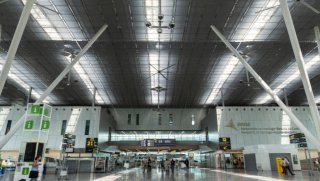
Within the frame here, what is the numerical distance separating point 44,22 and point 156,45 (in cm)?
1074

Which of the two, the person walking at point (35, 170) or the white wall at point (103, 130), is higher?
the white wall at point (103, 130)

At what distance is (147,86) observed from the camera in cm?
4134

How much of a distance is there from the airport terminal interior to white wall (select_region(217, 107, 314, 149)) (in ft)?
0.56

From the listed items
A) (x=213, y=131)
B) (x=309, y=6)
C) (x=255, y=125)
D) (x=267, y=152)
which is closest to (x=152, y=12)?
(x=309, y=6)

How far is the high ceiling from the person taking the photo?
68.9 ft

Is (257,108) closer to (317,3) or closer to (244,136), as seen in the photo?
(244,136)

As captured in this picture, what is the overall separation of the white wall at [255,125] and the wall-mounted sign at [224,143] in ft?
2.89

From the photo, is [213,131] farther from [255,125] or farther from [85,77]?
[85,77]

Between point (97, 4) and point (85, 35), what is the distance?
17.2 ft

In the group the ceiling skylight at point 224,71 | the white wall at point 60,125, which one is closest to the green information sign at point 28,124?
the ceiling skylight at point 224,71

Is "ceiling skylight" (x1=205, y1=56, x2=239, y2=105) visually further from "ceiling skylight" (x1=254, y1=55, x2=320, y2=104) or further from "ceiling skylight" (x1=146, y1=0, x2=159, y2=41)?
"ceiling skylight" (x1=146, y1=0, x2=159, y2=41)

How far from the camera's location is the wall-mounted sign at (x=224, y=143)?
4116 centimetres

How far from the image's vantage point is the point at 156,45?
2702 centimetres

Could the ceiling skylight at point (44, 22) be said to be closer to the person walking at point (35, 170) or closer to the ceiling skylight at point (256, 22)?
the person walking at point (35, 170)
